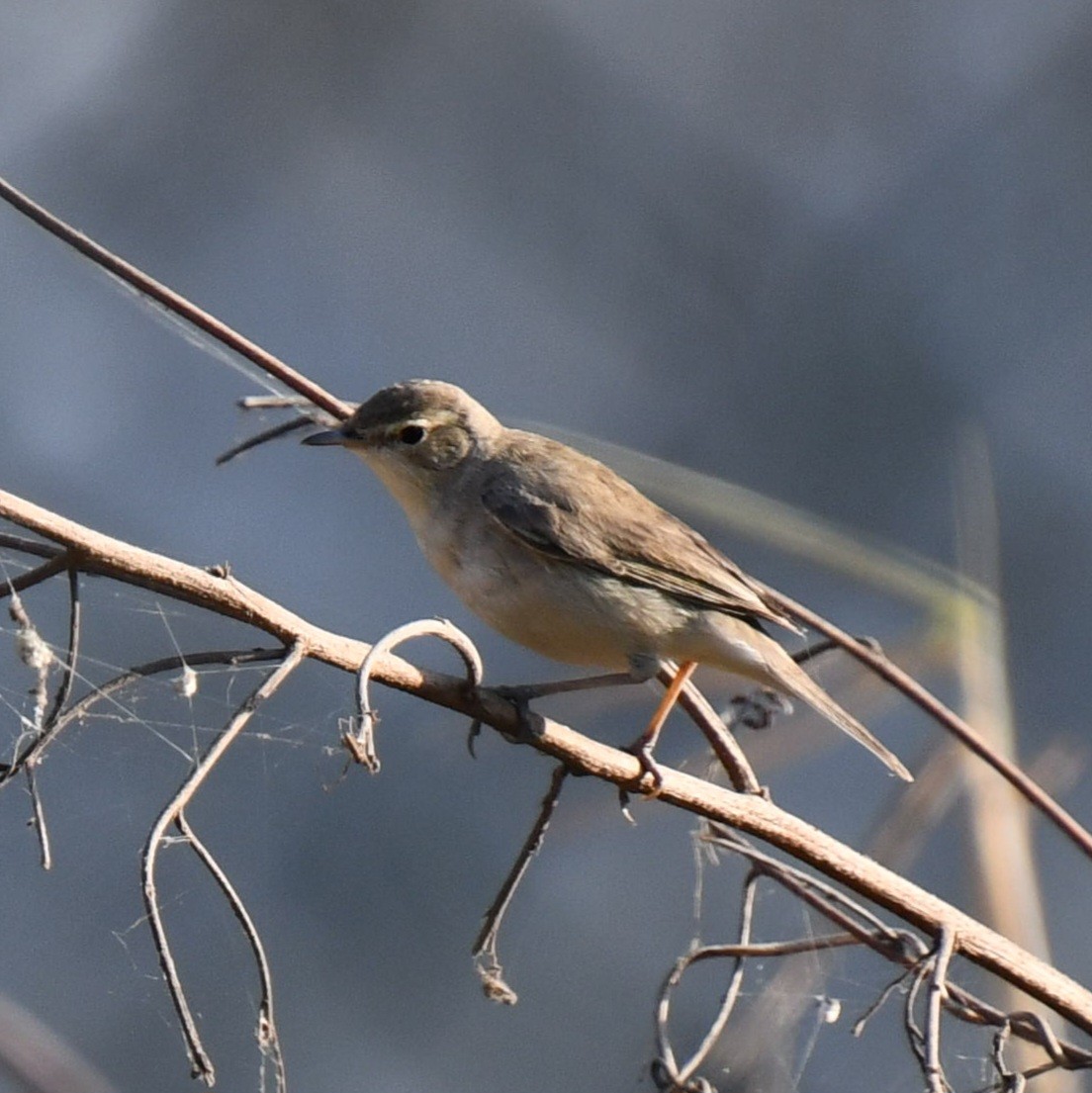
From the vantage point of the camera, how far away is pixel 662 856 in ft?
13.2

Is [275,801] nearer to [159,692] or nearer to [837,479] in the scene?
[159,692]

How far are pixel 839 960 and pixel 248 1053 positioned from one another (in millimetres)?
2012

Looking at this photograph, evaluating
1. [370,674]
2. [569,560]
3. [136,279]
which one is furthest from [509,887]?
[569,560]

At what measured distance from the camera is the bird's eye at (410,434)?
2.87 m

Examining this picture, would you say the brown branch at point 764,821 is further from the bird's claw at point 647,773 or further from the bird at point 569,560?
the bird at point 569,560

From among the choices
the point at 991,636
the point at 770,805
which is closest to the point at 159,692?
the point at 991,636

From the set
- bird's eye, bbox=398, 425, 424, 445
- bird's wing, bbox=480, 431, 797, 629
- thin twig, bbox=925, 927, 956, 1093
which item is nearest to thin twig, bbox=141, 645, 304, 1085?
thin twig, bbox=925, 927, 956, 1093

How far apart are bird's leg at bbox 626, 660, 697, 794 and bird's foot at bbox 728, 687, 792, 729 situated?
10cm

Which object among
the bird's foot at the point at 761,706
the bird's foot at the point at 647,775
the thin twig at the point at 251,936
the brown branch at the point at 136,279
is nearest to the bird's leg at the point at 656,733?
the bird's foot at the point at 647,775

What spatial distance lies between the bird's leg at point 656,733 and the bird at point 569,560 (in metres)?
0.05

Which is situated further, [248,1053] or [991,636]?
[248,1053]

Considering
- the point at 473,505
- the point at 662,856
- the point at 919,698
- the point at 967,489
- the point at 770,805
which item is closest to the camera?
the point at 770,805

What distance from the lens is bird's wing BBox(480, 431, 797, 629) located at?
260 cm

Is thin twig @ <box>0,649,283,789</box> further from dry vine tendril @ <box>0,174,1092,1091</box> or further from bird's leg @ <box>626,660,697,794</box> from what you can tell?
bird's leg @ <box>626,660,697,794</box>
